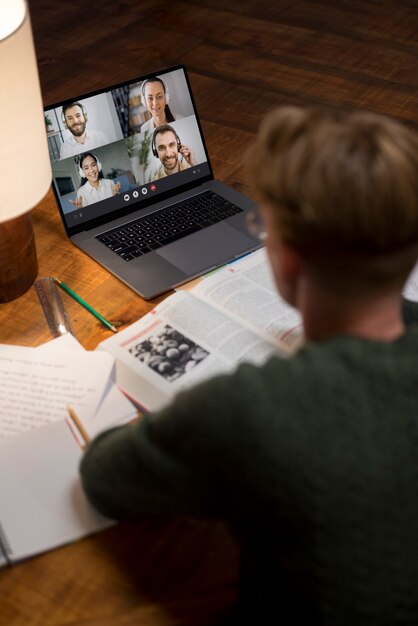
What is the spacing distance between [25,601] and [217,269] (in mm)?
673

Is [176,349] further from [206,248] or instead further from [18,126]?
[18,126]

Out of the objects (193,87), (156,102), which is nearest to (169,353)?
(156,102)

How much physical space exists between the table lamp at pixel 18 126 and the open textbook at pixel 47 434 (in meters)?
0.22

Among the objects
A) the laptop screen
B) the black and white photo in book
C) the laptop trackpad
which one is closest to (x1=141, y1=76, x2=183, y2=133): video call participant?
the laptop screen

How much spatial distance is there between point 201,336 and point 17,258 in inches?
13.7

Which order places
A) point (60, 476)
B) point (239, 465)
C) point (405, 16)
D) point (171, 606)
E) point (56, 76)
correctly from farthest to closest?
point (405, 16), point (56, 76), point (60, 476), point (171, 606), point (239, 465)

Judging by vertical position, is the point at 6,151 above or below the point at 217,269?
above

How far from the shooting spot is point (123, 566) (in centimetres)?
99

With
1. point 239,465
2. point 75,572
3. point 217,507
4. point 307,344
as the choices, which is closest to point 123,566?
point 75,572

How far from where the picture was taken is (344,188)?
2.50 ft

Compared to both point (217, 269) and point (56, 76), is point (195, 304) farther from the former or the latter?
point (56, 76)

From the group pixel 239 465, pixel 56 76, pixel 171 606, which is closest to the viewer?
pixel 239 465

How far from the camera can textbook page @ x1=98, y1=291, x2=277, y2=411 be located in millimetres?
1199

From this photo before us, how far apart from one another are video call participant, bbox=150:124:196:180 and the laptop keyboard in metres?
0.07
